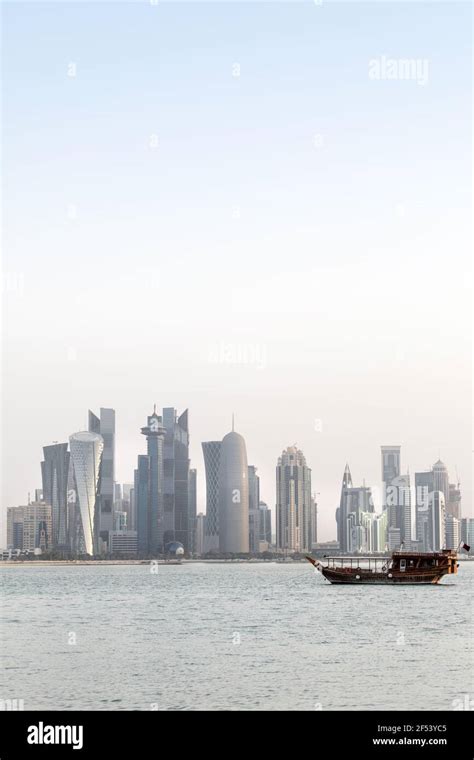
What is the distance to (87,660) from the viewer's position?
6906 centimetres

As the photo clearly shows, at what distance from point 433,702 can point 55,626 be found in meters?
57.2

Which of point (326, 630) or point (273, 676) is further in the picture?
point (326, 630)

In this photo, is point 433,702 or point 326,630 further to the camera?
point 326,630
